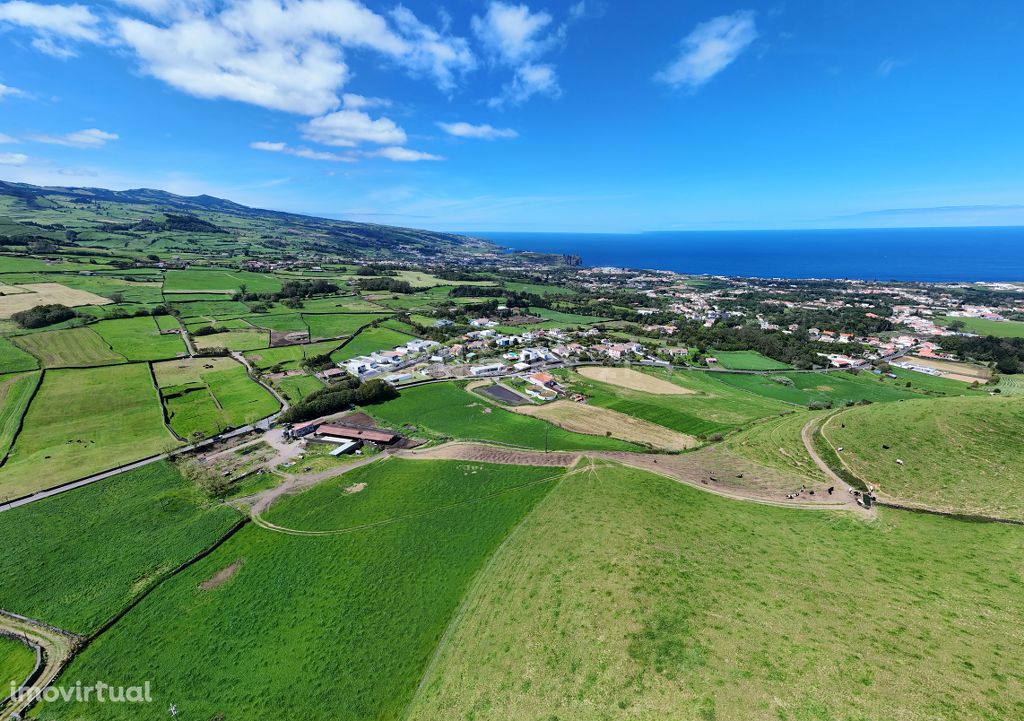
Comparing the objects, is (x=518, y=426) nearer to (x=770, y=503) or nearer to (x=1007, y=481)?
(x=770, y=503)

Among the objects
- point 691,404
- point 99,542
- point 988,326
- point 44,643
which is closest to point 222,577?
point 44,643

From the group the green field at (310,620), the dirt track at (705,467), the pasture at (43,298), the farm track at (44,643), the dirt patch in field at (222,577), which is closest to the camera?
the green field at (310,620)

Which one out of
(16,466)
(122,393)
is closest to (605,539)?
(16,466)

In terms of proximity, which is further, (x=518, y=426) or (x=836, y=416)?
(x=518, y=426)

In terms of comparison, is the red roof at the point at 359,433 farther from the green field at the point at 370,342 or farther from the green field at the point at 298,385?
the green field at the point at 370,342

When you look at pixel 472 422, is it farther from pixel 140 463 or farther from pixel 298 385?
pixel 140 463

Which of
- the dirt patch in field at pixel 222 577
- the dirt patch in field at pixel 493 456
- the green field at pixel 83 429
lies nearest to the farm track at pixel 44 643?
the dirt patch in field at pixel 222 577
